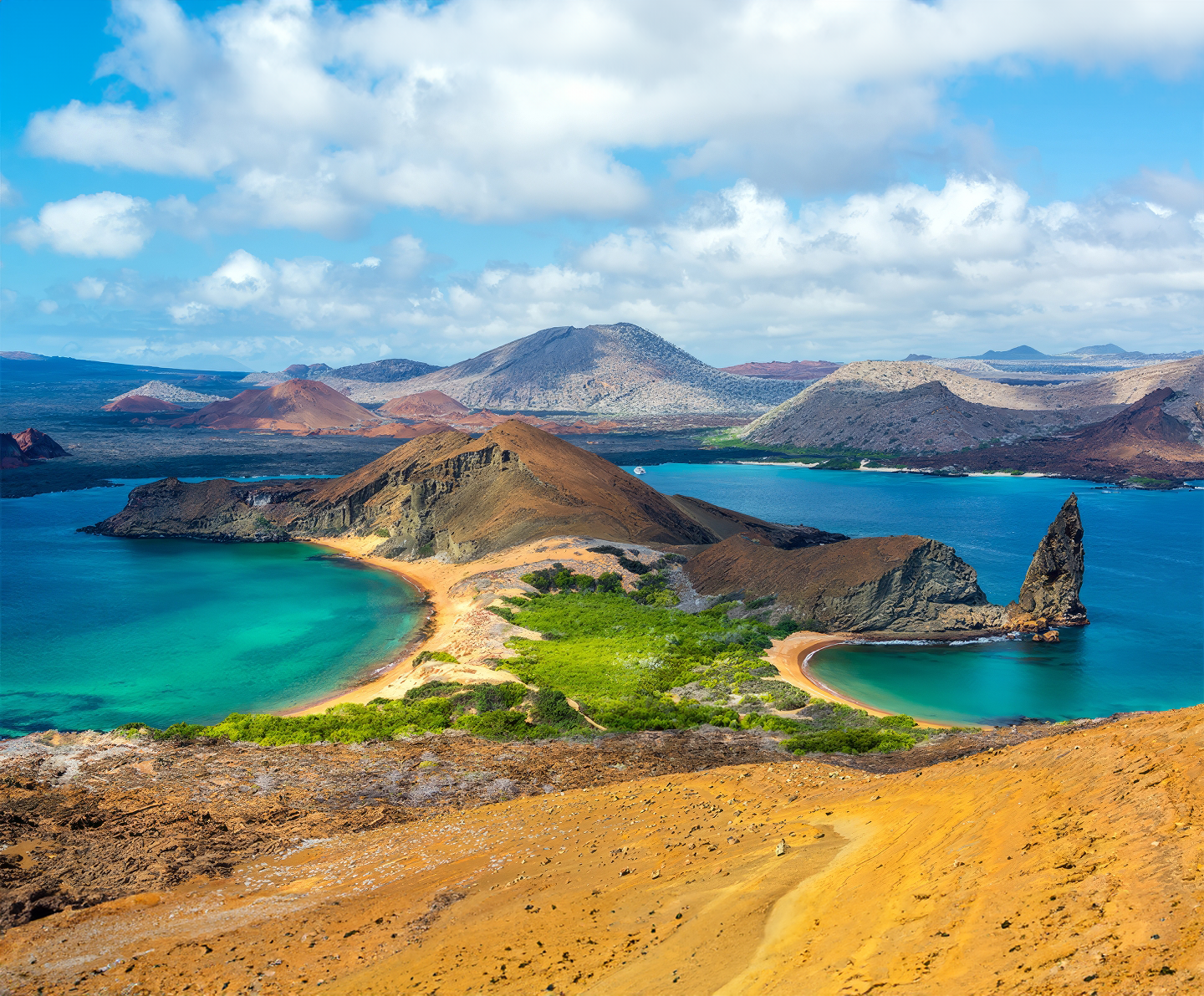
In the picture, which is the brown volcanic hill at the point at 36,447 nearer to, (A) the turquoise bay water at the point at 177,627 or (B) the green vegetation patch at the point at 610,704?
(A) the turquoise bay water at the point at 177,627

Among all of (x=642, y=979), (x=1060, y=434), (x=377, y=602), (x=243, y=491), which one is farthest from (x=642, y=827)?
(x=1060, y=434)

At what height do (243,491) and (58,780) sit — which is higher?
(243,491)

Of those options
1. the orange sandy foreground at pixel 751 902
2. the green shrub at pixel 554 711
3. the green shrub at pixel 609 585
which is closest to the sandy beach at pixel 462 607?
the green shrub at pixel 609 585

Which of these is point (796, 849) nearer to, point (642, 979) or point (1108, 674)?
point (642, 979)

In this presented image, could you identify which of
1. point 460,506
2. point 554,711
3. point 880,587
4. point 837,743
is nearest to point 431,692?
point 554,711

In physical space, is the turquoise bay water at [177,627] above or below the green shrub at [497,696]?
below

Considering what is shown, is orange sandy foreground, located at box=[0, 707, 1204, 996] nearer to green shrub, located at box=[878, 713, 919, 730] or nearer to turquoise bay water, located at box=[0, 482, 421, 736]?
green shrub, located at box=[878, 713, 919, 730]
